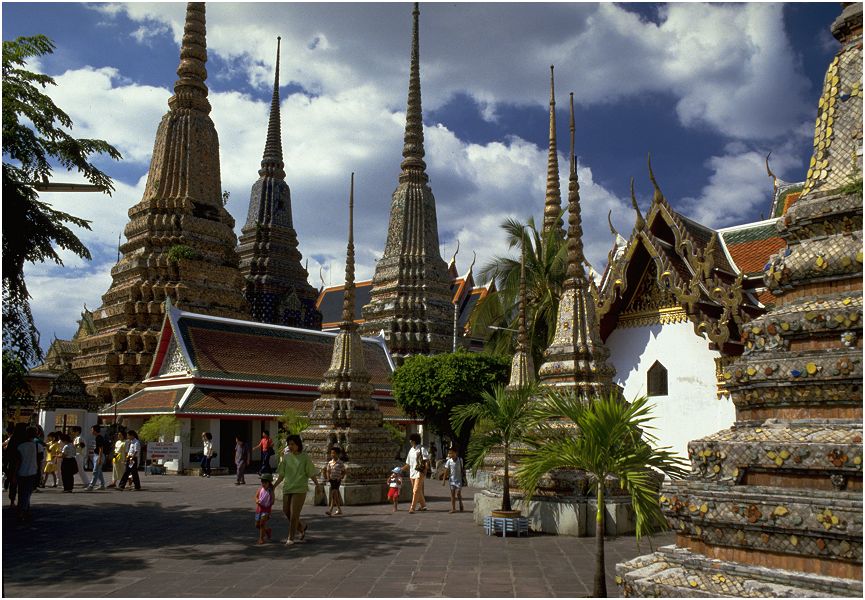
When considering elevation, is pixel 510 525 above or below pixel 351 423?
below

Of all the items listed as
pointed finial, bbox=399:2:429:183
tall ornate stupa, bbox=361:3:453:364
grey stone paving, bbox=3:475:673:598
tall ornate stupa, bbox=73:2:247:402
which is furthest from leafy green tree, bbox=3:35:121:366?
pointed finial, bbox=399:2:429:183

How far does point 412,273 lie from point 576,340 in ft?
→ 95.1

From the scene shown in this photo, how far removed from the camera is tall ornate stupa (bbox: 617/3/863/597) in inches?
176

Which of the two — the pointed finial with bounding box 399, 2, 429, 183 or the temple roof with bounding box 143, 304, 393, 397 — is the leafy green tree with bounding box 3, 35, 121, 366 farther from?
the pointed finial with bounding box 399, 2, 429, 183

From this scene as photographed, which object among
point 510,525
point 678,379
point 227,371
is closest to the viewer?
point 510,525

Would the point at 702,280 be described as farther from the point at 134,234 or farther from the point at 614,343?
the point at 134,234

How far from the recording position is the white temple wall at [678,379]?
51.3 feet

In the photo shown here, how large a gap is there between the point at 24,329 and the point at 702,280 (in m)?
12.0

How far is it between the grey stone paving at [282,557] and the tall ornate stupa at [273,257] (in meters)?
31.1

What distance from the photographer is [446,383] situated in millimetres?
26141

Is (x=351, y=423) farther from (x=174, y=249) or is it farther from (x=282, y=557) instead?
(x=174, y=249)

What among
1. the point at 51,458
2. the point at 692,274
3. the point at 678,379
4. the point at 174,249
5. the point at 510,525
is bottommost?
the point at 510,525

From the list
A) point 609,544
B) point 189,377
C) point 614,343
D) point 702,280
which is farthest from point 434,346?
point 609,544

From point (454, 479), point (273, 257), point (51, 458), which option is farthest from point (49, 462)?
point (273, 257)
